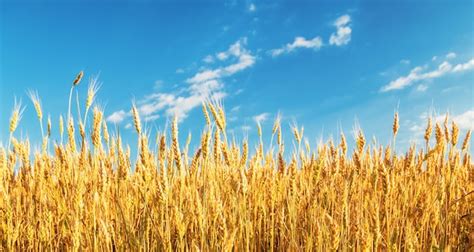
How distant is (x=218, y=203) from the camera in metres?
1.83

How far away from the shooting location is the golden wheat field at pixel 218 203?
206 cm

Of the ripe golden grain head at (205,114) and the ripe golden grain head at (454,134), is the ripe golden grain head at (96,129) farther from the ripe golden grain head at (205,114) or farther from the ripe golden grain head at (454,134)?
the ripe golden grain head at (454,134)

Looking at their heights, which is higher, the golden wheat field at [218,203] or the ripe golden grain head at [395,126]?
the ripe golden grain head at [395,126]

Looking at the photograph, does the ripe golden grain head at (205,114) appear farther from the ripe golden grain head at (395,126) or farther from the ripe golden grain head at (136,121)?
the ripe golden grain head at (395,126)

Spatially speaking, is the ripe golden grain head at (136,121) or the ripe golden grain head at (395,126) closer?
the ripe golden grain head at (136,121)

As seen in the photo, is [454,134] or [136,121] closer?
[136,121]

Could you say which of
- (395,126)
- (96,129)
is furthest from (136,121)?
(395,126)

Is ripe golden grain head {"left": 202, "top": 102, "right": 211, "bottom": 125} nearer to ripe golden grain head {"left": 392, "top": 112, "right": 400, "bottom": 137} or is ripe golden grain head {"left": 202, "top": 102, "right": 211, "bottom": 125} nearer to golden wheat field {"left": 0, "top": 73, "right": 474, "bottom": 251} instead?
golden wheat field {"left": 0, "top": 73, "right": 474, "bottom": 251}

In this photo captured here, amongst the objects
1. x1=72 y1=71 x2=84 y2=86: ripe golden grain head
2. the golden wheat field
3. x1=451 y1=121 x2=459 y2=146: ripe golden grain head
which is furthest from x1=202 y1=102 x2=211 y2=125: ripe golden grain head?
x1=451 y1=121 x2=459 y2=146: ripe golden grain head

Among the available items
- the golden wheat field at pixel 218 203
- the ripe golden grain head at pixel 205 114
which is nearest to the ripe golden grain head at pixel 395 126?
the golden wheat field at pixel 218 203

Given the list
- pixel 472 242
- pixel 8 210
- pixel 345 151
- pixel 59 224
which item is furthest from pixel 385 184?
pixel 8 210

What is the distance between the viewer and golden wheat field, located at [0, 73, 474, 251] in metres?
2.06

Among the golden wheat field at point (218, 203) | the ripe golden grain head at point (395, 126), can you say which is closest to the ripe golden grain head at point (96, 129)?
the golden wheat field at point (218, 203)

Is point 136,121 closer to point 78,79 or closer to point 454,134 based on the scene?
point 78,79
